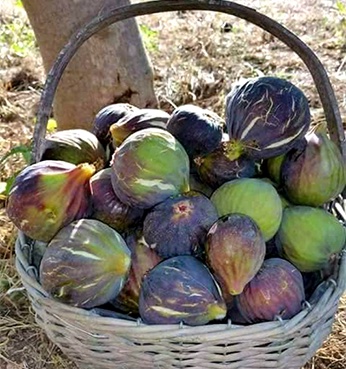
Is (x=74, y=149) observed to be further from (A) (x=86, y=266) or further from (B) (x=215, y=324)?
(B) (x=215, y=324)

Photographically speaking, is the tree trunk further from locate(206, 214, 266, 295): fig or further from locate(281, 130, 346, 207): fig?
locate(206, 214, 266, 295): fig

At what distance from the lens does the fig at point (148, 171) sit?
1.11 meters

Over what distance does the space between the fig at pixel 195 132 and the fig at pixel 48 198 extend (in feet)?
0.55

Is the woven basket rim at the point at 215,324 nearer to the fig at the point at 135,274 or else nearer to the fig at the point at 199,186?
the fig at the point at 135,274

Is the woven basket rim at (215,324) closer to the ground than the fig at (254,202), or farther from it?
closer to the ground

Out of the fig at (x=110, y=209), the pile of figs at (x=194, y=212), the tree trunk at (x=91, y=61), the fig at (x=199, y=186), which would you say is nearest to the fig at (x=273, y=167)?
the pile of figs at (x=194, y=212)

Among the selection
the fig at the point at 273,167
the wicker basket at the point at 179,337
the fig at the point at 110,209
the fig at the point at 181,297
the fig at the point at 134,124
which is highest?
the fig at the point at 134,124

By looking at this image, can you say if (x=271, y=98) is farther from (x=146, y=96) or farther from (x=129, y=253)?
(x=146, y=96)

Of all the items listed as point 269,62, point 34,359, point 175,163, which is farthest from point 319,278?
point 269,62

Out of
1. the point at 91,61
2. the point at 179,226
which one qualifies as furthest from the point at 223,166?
the point at 91,61

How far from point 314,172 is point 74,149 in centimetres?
40

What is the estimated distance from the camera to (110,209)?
1166mm

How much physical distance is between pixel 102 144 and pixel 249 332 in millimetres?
479

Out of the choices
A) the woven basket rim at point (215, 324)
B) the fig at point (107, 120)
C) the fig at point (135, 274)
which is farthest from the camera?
the fig at point (107, 120)
